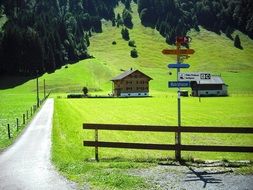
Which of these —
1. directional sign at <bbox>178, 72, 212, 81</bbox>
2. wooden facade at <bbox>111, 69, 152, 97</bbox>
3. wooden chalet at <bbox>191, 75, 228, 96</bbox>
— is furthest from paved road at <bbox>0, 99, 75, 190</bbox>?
wooden facade at <bbox>111, 69, 152, 97</bbox>

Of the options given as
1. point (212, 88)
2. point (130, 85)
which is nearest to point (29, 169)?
point (212, 88)

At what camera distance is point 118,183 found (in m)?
16.3

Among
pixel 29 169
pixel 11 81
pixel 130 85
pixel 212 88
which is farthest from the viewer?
pixel 11 81

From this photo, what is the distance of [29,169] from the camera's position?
64.7 ft

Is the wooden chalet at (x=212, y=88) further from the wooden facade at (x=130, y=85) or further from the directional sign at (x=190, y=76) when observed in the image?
the directional sign at (x=190, y=76)

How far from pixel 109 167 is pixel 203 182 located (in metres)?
4.80

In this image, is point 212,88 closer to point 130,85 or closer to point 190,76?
point 130,85

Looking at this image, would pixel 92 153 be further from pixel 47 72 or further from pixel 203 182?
pixel 47 72

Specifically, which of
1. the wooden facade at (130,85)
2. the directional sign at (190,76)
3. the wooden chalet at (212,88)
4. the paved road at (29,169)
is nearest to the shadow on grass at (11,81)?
the wooden facade at (130,85)

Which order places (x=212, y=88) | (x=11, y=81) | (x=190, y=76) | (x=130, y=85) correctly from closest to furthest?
(x=190, y=76) → (x=212, y=88) → (x=130, y=85) → (x=11, y=81)

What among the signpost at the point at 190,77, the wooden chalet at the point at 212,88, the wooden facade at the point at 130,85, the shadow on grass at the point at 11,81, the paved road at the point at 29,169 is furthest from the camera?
the shadow on grass at the point at 11,81

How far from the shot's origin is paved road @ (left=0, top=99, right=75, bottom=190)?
54.3 ft

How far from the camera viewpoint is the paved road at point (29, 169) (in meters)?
16.6

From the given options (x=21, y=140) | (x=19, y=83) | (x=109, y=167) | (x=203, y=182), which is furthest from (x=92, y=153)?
(x=19, y=83)
